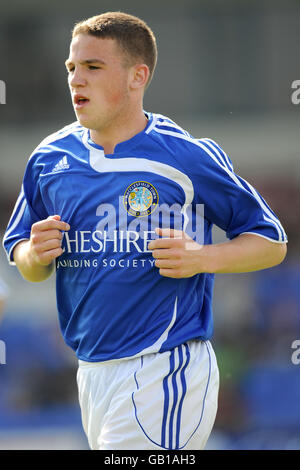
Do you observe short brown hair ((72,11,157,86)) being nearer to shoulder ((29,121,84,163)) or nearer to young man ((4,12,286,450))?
young man ((4,12,286,450))

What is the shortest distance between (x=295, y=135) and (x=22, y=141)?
4020 millimetres

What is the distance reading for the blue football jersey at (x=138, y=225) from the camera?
9.65 ft

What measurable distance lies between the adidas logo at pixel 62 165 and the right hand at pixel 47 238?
0.21 m

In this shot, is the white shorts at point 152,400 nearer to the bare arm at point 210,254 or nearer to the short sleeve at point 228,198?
the bare arm at point 210,254

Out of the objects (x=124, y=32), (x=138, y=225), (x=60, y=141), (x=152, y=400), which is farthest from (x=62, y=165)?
(x=152, y=400)

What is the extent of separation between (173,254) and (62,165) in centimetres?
58

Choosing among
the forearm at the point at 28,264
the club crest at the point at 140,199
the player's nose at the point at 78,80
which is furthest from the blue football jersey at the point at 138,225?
the player's nose at the point at 78,80

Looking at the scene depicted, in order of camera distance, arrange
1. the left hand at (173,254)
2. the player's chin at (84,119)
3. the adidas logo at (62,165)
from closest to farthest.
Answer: the left hand at (173,254)
the player's chin at (84,119)
the adidas logo at (62,165)

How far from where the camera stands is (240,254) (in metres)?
2.97

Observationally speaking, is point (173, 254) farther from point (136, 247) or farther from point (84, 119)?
point (84, 119)

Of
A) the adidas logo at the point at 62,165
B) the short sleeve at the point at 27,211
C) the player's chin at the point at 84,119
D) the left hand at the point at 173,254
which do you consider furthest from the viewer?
the short sleeve at the point at 27,211

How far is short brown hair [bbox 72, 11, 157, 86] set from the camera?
2.97 metres

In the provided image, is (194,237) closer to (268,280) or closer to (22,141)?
(268,280)

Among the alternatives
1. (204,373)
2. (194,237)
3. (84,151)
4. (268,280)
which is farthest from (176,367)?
(268,280)
